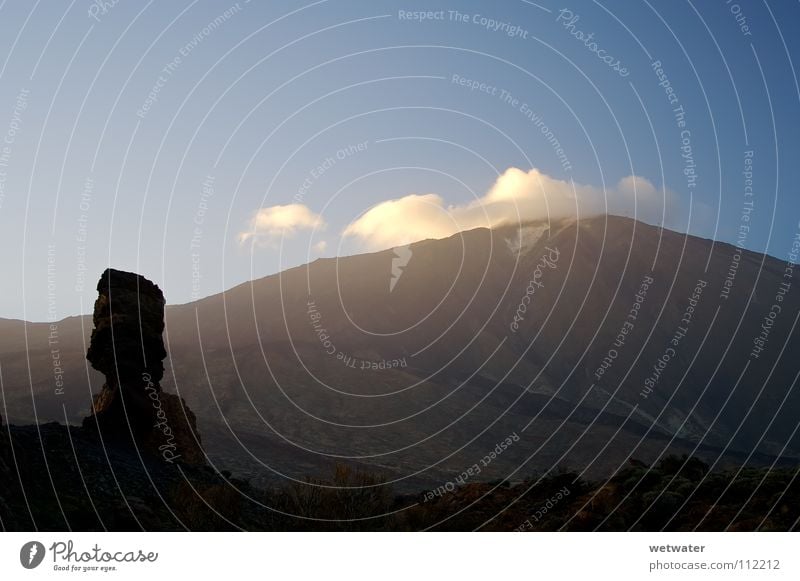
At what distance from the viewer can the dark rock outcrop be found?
43.2m

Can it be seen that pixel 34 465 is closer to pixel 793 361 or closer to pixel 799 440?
pixel 799 440

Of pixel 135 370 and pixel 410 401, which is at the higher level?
pixel 135 370

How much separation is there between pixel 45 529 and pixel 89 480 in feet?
26.3

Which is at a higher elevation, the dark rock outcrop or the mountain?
the dark rock outcrop

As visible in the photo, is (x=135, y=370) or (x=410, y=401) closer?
(x=135, y=370)

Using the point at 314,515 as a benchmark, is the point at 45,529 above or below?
above

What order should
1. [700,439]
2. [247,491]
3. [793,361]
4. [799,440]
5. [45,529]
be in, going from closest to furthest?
[45,529] < [247,491] < [700,439] < [799,440] < [793,361]

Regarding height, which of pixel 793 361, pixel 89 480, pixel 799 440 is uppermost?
pixel 89 480

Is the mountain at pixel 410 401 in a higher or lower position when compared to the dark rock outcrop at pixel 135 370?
lower

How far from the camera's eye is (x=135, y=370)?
45.7 metres

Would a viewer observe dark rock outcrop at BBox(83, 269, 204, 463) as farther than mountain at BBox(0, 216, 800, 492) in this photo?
No

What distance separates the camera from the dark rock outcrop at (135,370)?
43156 mm

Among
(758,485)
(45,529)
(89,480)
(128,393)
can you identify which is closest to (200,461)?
(128,393)

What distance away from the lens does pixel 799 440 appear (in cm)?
18275
